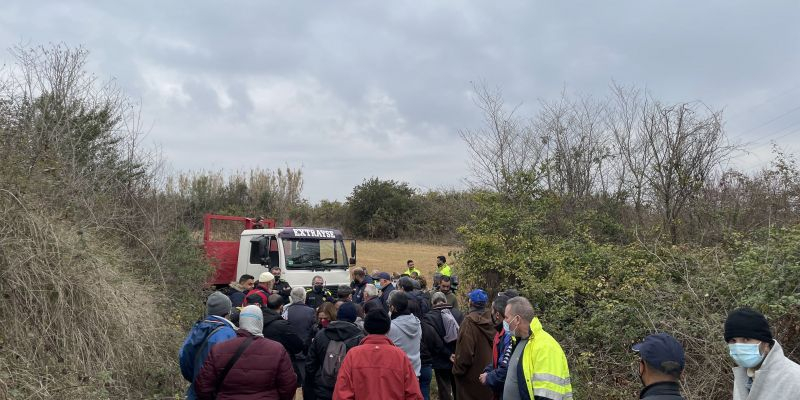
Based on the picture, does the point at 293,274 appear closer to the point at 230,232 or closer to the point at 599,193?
the point at 230,232

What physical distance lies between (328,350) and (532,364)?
2032mm

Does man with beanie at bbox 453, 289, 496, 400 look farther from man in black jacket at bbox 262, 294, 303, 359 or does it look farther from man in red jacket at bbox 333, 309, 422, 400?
man in red jacket at bbox 333, 309, 422, 400

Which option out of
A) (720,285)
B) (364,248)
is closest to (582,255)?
(720,285)

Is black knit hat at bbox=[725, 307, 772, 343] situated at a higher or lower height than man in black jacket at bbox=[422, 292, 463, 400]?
higher

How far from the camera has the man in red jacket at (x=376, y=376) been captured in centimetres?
430

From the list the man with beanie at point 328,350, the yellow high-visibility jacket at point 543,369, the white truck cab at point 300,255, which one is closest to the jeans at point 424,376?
the man with beanie at point 328,350

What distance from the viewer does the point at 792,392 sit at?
3.12m

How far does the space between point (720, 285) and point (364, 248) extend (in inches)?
1087

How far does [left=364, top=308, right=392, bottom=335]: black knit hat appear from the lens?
4512mm

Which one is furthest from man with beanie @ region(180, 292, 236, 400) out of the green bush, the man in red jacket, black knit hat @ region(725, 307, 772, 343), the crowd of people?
the green bush

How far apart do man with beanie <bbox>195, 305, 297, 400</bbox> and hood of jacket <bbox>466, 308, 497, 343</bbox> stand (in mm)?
2645

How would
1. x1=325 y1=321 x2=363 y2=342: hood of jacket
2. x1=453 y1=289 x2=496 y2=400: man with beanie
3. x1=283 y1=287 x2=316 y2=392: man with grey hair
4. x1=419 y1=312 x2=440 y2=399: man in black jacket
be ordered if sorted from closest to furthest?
1. x1=325 y1=321 x2=363 y2=342: hood of jacket
2. x1=453 y1=289 x2=496 y2=400: man with beanie
3. x1=283 y1=287 x2=316 y2=392: man with grey hair
4. x1=419 y1=312 x2=440 y2=399: man in black jacket

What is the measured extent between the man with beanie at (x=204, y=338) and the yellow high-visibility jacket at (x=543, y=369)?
2538 mm

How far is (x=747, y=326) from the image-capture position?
10.9 ft
